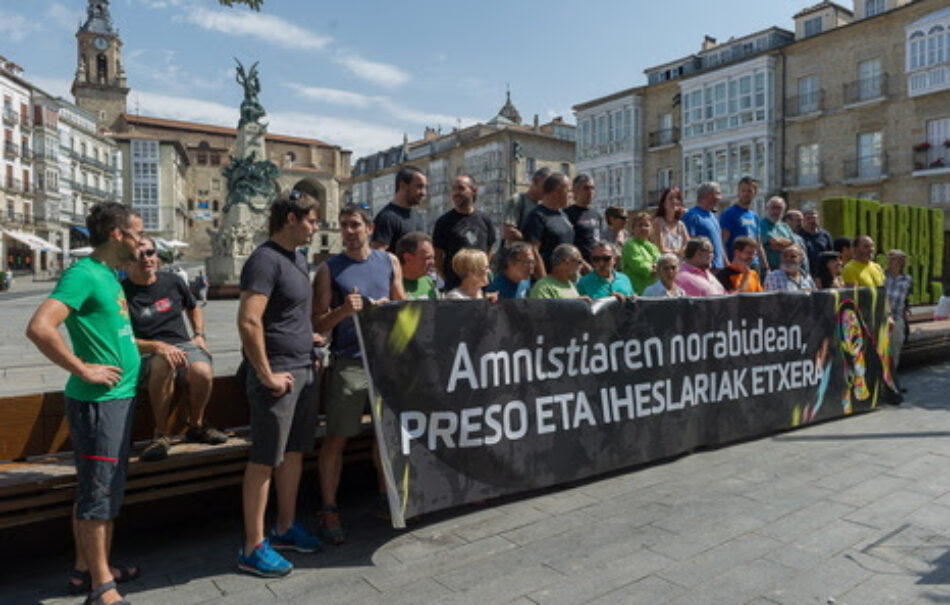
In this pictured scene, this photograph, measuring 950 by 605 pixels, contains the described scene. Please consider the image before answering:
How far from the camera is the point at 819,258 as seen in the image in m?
8.32

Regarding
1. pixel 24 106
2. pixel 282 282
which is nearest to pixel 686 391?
pixel 282 282

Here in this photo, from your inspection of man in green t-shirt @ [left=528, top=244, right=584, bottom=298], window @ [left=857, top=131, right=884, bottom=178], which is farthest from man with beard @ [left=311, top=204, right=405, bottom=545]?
window @ [left=857, top=131, right=884, bottom=178]

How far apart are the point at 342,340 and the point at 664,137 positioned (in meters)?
39.2

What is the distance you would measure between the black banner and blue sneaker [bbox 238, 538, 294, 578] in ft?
2.11

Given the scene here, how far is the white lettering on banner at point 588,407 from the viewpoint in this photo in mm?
3854

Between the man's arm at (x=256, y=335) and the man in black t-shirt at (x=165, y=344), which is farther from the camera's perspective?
the man in black t-shirt at (x=165, y=344)

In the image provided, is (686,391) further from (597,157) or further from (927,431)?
(597,157)

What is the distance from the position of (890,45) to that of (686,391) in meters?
32.8

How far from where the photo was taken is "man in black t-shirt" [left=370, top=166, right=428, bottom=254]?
4.95 meters

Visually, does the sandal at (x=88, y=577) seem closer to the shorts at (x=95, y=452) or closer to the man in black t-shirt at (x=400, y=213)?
→ the shorts at (x=95, y=452)

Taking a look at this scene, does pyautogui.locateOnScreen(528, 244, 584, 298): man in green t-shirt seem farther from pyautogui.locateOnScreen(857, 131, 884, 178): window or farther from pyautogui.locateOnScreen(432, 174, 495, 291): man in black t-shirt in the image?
pyautogui.locateOnScreen(857, 131, 884, 178): window

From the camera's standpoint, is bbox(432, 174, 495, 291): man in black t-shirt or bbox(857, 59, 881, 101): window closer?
bbox(432, 174, 495, 291): man in black t-shirt

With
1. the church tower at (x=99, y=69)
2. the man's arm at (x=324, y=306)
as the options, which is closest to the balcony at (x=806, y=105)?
the man's arm at (x=324, y=306)

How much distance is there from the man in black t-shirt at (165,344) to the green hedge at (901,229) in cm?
1545
